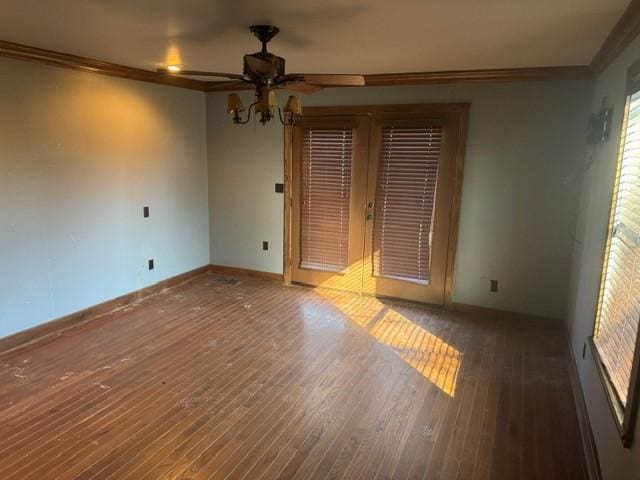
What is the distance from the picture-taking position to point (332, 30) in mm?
2480

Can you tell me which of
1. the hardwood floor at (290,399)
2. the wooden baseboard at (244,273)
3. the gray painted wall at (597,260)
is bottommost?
the hardwood floor at (290,399)

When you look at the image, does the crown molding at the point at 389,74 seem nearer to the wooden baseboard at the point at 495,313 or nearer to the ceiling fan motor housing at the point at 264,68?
the ceiling fan motor housing at the point at 264,68

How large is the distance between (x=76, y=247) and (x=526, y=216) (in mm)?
3950

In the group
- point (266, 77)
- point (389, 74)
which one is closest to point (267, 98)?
point (266, 77)

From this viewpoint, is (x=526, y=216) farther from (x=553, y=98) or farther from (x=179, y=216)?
(x=179, y=216)

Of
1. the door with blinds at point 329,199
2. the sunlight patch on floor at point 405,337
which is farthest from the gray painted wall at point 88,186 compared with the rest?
the sunlight patch on floor at point 405,337

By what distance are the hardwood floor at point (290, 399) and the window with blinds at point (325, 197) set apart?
840 millimetres

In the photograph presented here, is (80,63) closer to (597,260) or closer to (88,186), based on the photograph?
(88,186)

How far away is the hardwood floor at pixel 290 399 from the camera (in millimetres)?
2209

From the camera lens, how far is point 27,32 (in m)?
2.72

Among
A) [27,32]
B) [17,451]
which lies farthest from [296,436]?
[27,32]

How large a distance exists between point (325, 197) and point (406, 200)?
88cm

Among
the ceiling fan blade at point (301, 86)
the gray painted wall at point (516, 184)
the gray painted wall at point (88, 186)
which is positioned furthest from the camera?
the gray painted wall at point (516, 184)

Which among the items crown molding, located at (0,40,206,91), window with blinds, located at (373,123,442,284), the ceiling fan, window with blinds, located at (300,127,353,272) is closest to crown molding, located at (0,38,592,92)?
crown molding, located at (0,40,206,91)
